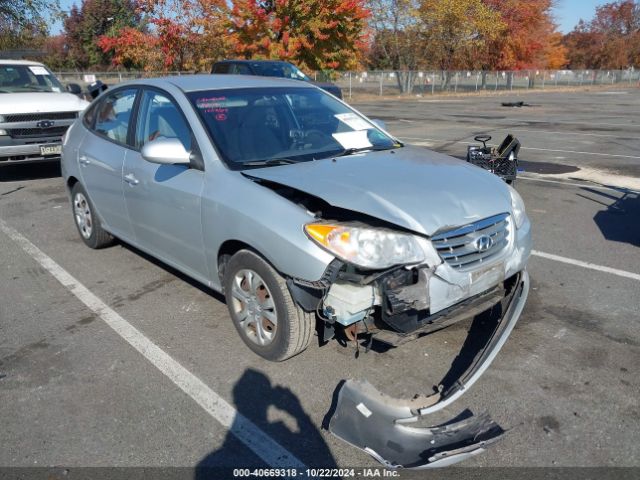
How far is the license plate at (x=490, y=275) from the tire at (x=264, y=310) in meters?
0.97

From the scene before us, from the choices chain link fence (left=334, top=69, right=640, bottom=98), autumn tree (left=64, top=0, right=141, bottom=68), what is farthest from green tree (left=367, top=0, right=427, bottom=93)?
autumn tree (left=64, top=0, right=141, bottom=68)

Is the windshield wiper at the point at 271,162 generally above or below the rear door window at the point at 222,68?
below

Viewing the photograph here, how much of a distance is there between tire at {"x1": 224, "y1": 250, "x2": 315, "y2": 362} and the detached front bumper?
0.43 meters

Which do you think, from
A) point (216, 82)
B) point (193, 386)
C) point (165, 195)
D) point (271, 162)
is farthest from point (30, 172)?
point (193, 386)

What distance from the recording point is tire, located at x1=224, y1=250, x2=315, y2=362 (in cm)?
332

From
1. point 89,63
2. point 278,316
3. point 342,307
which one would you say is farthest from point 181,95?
point 89,63

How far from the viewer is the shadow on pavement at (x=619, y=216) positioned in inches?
237

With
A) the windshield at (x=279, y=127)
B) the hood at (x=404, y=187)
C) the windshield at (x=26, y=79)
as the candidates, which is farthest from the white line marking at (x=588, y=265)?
the windshield at (x=26, y=79)

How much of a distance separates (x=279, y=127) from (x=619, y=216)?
472cm

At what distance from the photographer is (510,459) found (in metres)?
2.70

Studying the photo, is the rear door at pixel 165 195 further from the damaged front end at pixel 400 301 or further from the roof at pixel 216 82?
the damaged front end at pixel 400 301

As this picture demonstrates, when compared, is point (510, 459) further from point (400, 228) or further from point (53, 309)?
point (53, 309)

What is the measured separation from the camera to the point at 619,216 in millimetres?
6828

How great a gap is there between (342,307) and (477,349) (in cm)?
118
